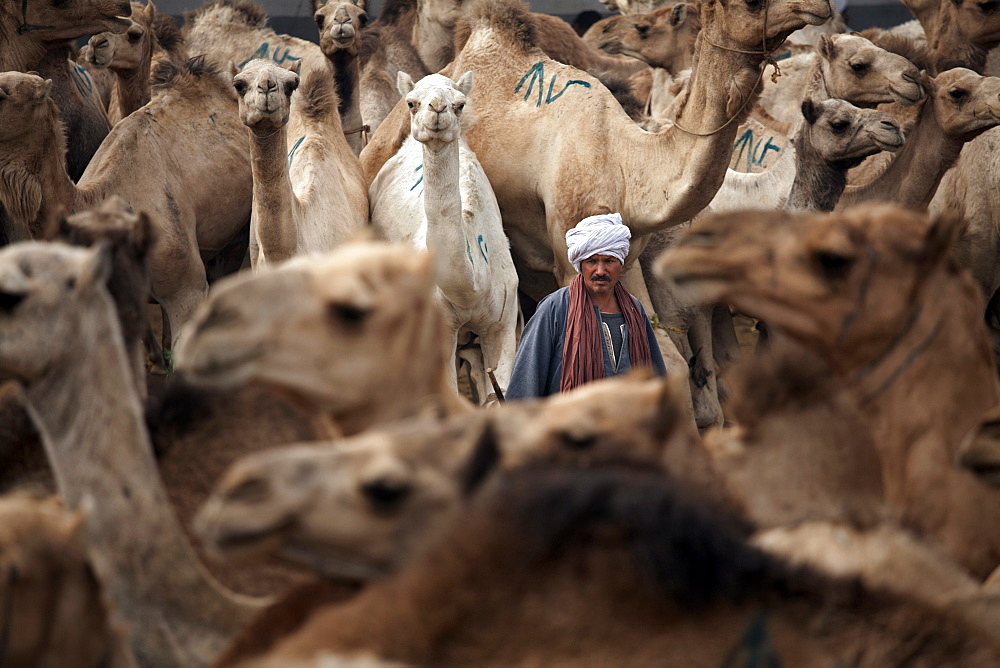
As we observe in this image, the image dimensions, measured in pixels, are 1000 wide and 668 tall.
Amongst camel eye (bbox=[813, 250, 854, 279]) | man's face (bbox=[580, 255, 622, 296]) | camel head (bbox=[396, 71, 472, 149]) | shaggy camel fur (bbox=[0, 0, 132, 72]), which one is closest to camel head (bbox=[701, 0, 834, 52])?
camel head (bbox=[396, 71, 472, 149])

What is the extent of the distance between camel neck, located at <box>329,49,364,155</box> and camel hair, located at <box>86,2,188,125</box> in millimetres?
1074

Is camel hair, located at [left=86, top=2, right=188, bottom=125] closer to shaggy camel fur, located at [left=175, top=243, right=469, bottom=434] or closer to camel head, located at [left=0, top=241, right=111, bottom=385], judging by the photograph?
camel head, located at [left=0, top=241, right=111, bottom=385]

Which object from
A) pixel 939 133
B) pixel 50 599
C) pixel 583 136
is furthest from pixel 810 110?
pixel 50 599

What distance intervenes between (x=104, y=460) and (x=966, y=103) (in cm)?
486

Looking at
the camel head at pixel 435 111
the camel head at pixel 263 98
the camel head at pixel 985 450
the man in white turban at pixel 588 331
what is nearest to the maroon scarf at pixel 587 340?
the man in white turban at pixel 588 331

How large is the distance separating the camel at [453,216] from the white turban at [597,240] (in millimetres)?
600

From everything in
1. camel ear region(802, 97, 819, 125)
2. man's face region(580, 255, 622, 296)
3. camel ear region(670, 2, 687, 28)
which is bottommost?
camel ear region(670, 2, 687, 28)

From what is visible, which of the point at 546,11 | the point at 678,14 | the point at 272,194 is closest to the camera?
the point at 272,194

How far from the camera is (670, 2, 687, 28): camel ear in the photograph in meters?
8.80

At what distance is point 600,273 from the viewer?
440 centimetres

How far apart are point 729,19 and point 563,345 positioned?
2103 mm

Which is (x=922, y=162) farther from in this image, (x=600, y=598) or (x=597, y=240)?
(x=600, y=598)

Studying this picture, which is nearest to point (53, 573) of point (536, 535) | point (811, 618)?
point (536, 535)

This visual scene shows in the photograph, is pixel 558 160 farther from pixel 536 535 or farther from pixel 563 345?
pixel 536 535
